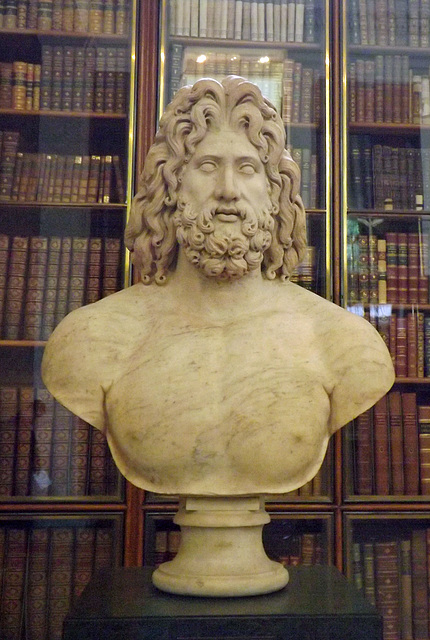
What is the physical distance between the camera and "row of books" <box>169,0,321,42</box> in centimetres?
357

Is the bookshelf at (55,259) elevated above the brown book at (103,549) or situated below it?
above

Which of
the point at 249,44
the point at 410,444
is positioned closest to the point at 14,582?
the point at 410,444

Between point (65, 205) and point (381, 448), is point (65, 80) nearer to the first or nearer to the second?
point (65, 205)

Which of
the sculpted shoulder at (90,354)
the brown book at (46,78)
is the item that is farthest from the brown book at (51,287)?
the sculpted shoulder at (90,354)

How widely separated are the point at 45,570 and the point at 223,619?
144 cm

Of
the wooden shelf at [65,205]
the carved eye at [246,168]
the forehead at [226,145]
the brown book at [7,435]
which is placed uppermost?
the wooden shelf at [65,205]

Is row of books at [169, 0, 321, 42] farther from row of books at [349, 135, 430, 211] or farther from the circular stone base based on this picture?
the circular stone base

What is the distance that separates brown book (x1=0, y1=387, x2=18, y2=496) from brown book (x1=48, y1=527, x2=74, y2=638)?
9.7 inches

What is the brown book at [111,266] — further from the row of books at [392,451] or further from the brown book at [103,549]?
the row of books at [392,451]

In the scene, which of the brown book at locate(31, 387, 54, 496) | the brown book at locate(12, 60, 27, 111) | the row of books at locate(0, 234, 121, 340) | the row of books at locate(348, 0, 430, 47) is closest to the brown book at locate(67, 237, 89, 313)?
the row of books at locate(0, 234, 121, 340)

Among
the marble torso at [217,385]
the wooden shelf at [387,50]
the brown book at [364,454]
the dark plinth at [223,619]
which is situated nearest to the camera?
the dark plinth at [223,619]

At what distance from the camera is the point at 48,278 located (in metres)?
3.41

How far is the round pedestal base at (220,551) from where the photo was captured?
220 cm

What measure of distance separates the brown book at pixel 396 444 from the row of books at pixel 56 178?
4.48 feet
